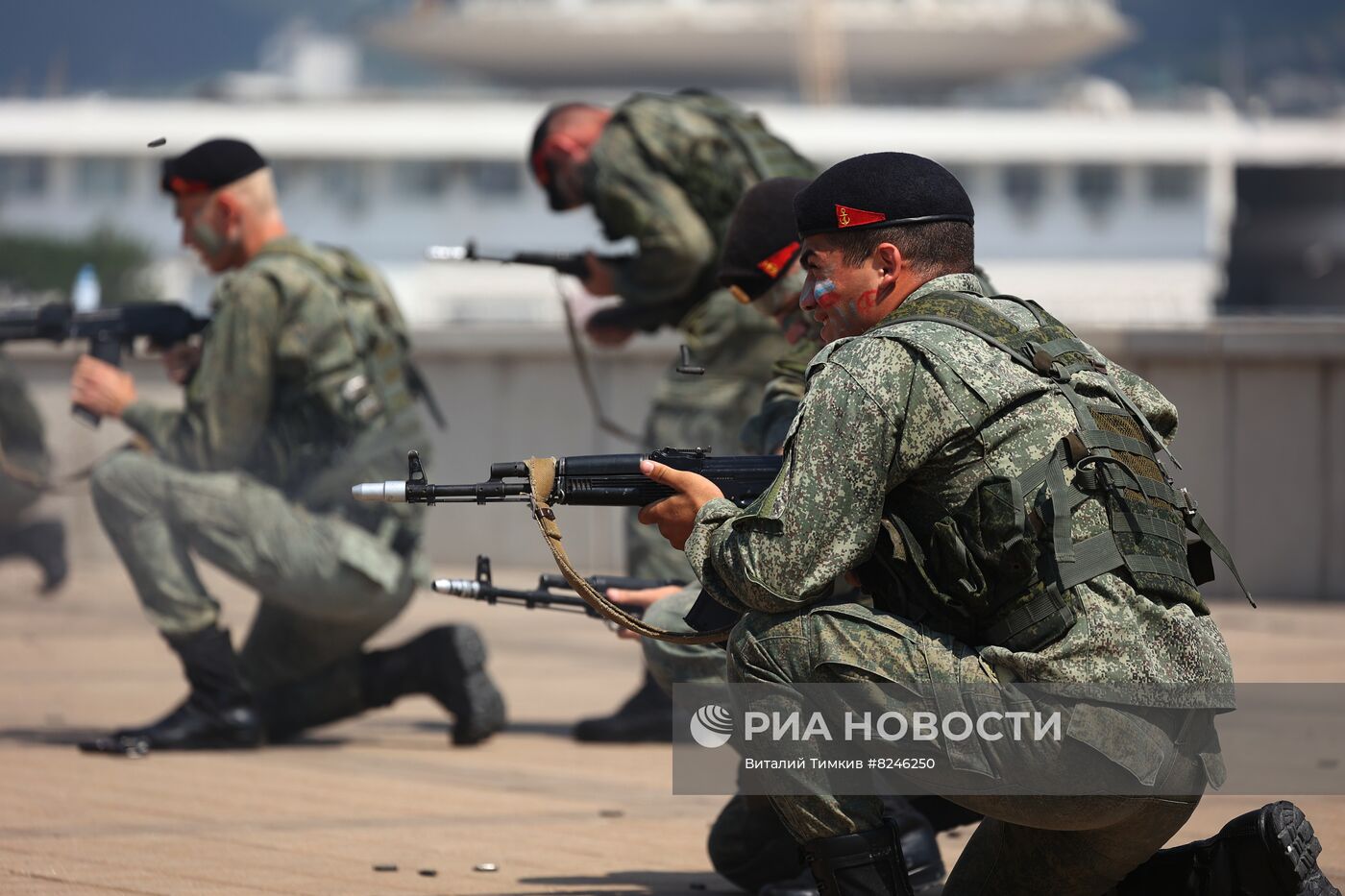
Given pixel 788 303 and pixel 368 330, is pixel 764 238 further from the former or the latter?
pixel 368 330

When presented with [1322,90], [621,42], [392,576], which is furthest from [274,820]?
[1322,90]

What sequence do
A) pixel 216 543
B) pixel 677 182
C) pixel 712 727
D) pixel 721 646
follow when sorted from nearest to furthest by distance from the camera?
pixel 712 727 → pixel 721 646 → pixel 216 543 → pixel 677 182

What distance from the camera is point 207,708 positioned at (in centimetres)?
633

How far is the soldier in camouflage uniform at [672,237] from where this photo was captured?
6562mm

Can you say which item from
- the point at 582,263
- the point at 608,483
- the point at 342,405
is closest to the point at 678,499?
the point at 608,483

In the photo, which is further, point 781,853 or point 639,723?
point 639,723

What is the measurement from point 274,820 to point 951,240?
2571mm

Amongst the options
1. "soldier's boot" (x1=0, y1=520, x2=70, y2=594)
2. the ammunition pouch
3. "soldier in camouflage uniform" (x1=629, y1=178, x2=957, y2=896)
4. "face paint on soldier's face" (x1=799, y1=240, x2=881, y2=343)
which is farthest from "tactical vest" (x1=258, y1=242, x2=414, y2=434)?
"soldier's boot" (x1=0, y1=520, x2=70, y2=594)

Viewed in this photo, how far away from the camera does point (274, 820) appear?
527 cm

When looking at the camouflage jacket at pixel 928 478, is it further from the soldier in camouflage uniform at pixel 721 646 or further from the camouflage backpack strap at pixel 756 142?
the camouflage backpack strap at pixel 756 142

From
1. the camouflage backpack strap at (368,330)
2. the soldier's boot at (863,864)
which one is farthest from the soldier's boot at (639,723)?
the soldier's boot at (863,864)

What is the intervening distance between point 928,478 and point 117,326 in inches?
154

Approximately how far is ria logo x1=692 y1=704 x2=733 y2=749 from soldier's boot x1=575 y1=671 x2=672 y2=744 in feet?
7.29

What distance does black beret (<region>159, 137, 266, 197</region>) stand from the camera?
6.43m
